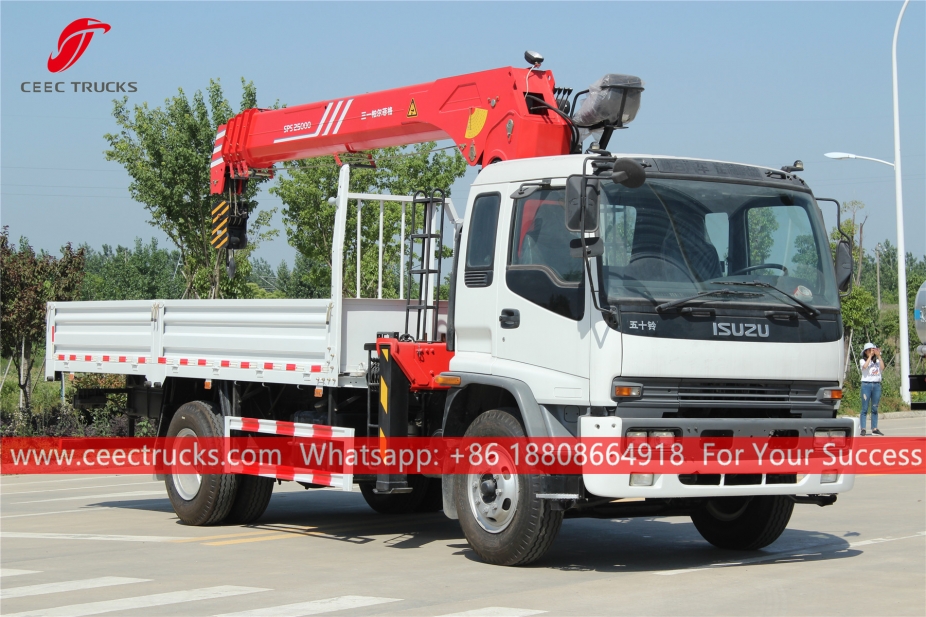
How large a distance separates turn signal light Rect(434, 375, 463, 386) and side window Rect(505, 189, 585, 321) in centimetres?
92

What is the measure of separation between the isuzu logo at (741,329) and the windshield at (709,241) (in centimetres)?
19

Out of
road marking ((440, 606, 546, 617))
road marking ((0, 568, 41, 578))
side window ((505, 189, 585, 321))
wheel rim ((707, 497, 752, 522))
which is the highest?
side window ((505, 189, 585, 321))

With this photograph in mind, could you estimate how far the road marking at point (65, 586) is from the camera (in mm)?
8109

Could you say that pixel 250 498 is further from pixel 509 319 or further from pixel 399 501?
pixel 509 319

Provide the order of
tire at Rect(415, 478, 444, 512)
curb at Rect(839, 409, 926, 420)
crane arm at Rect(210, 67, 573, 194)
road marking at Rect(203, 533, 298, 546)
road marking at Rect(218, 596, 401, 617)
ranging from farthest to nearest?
1. curb at Rect(839, 409, 926, 420)
2. tire at Rect(415, 478, 444, 512)
3. road marking at Rect(203, 533, 298, 546)
4. crane arm at Rect(210, 67, 573, 194)
5. road marking at Rect(218, 596, 401, 617)

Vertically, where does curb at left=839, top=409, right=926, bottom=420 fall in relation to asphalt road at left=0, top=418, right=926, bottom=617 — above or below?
above

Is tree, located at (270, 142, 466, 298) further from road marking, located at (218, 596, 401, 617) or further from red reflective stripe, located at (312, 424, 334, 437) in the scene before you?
road marking, located at (218, 596, 401, 617)

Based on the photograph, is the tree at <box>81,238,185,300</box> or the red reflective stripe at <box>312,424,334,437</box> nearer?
the red reflective stripe at <box>312,424,334,437</box>

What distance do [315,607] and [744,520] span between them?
4117 millimetres

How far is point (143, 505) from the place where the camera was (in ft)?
46.2

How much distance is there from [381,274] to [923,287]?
5418 mm

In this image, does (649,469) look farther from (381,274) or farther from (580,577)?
(381,274)

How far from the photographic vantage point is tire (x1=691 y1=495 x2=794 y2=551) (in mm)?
9648

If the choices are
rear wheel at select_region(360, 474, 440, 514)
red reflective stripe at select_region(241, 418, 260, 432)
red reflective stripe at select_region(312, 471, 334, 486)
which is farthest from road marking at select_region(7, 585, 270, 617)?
rear wheel at select_region(360, 474, 440, 514)
